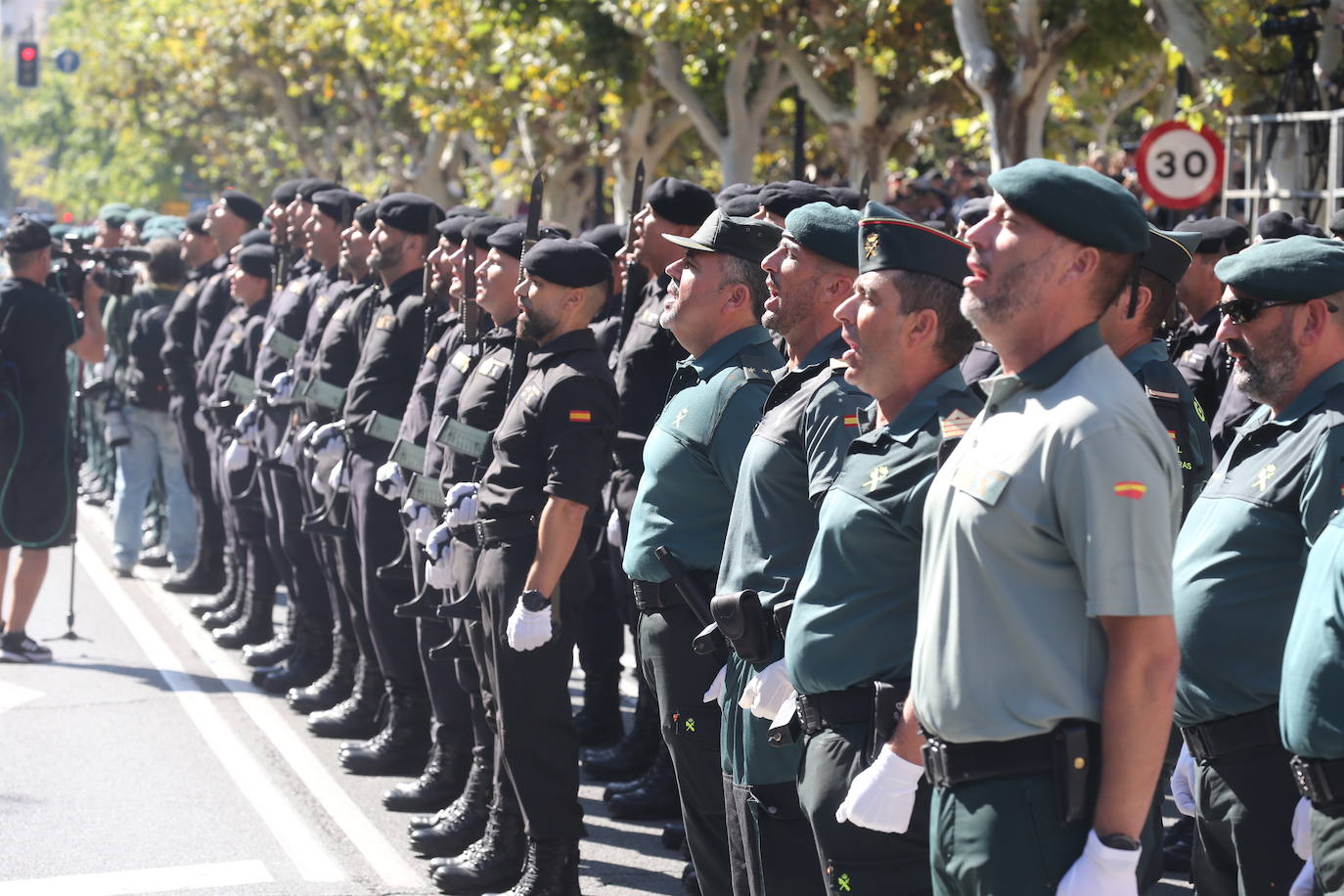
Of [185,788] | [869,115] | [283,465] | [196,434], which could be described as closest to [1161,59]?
[869,115]

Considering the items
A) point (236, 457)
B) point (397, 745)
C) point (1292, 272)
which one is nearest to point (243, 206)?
point (236, 457)

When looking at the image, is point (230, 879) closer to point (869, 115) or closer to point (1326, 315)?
point (1326, 315)

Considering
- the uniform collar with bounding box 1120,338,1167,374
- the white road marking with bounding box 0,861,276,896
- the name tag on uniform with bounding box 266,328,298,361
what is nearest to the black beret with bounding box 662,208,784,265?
the uniform collar with bounding box 1120,338,1167,374

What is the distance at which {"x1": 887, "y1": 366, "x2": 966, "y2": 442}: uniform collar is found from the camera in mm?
3646

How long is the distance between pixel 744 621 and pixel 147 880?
121 inches

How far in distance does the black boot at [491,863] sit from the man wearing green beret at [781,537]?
5.88 ft

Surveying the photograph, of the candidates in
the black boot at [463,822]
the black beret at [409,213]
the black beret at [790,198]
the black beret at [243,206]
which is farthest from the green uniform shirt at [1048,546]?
the black beret at [243,206]

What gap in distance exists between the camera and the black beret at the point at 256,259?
10445mm

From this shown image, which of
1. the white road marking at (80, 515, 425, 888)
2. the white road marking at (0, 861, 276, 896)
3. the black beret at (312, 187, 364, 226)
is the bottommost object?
the white road marking at (80, 515, 425, 888)

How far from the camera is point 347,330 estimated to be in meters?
8.38

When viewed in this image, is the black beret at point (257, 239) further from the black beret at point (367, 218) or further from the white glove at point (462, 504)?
the white glove at point (462, 504)

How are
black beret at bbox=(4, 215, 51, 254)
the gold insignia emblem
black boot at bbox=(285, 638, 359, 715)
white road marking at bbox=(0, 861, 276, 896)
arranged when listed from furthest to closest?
black beret at bbox=(4, 215, 51, 254) < black boot at bbox=(285, 638, 359, 715) < white road marking at bbox=(0, 861, 276, 896) < the gold insignia emblem

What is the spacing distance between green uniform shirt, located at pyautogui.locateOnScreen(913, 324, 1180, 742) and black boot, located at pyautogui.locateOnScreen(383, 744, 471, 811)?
4241 millimetres

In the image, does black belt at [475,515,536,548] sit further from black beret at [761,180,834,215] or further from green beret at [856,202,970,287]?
green beret at [856,202,970,287]
